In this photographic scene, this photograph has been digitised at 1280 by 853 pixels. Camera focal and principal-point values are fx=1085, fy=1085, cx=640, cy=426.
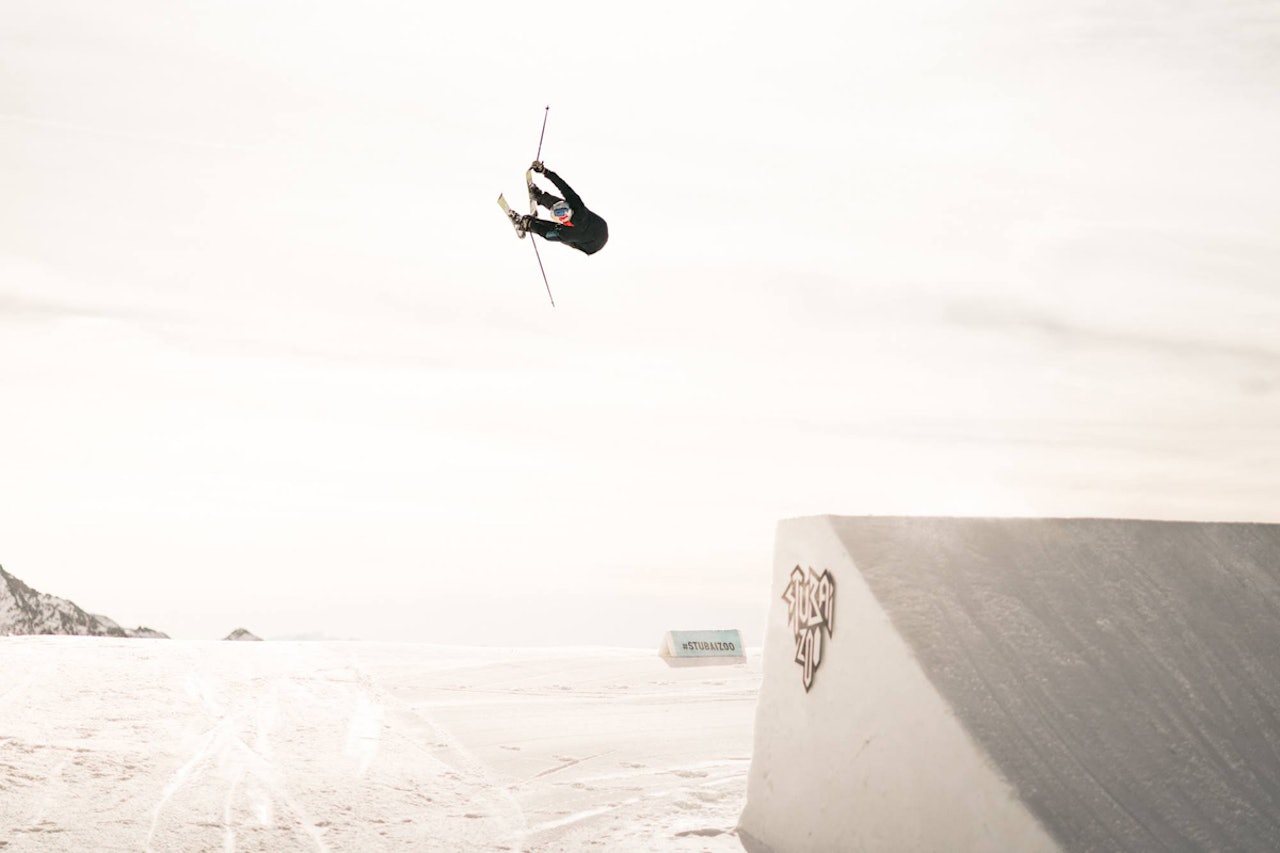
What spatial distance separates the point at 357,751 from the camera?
1095 cm

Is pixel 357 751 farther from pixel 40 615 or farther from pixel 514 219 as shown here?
pixel 40 615

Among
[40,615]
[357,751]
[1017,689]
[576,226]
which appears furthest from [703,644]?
[40,615]

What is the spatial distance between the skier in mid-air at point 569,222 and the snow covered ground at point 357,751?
5.28 metres

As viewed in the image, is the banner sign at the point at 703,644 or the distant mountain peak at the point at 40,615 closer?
the banner sign at the point at 703,644

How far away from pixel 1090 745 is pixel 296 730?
27.7 ft

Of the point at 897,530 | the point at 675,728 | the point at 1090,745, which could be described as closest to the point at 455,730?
the point at 675,728

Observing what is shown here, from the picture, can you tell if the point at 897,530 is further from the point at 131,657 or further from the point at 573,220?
the point at 131,657

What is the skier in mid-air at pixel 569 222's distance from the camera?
436 inches

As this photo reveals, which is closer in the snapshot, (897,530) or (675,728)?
(897,530)

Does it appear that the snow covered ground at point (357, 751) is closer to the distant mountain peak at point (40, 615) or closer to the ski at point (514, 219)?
the ski at point (514, 219)

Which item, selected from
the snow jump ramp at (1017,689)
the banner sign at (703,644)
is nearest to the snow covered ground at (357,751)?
the banner sign at (703,644)

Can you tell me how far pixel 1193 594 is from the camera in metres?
7.91

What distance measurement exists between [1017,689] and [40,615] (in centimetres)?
2666

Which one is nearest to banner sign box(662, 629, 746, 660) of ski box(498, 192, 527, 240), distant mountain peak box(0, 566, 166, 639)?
ski box(498, 192, 527, 240)
